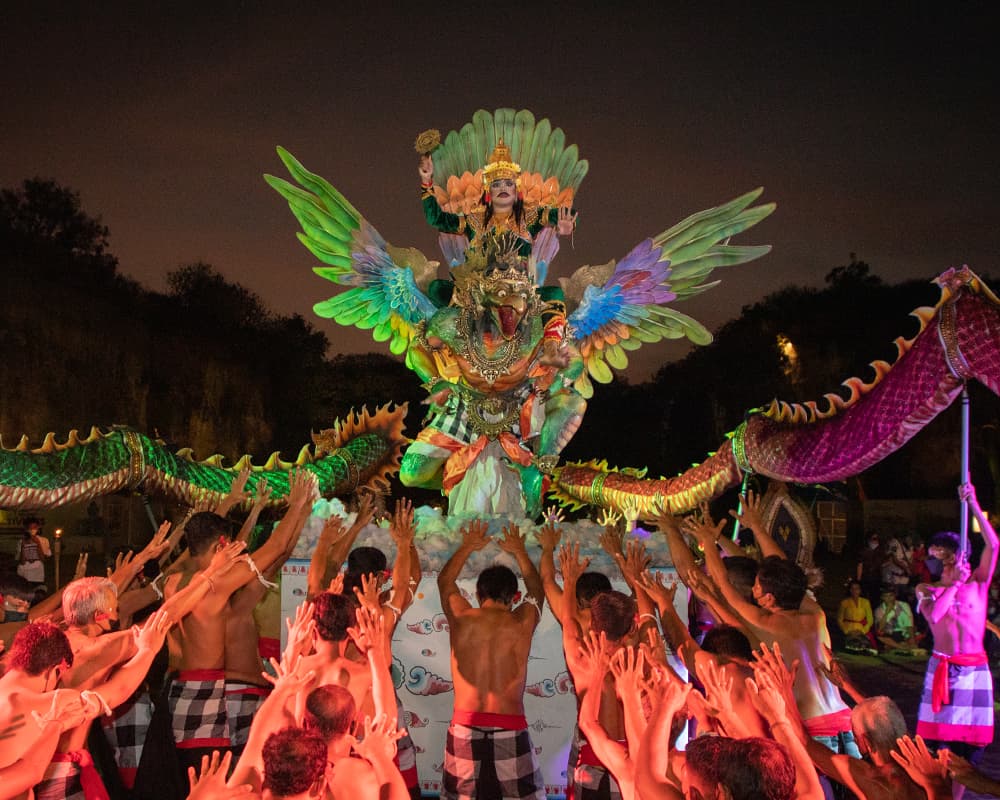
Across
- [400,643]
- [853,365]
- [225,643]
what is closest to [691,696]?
[225,643]

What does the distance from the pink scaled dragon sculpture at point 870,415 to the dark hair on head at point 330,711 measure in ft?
12.7

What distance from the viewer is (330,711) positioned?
265 centimetres

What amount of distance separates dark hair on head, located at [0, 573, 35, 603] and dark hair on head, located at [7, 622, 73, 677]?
178 centimetres

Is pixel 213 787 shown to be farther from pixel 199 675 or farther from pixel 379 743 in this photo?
pixel 199 675

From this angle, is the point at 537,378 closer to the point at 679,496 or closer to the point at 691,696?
the point at 679,496

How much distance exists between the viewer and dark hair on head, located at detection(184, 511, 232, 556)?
438 cm

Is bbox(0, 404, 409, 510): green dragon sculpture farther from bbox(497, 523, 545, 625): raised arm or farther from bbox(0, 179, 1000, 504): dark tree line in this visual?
bbox(0, 179, 1000, 504): dark tree line

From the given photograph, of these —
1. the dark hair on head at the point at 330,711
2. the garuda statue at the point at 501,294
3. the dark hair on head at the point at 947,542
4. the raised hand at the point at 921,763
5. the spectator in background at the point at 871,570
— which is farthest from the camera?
the spectator in background at the point at 871,570

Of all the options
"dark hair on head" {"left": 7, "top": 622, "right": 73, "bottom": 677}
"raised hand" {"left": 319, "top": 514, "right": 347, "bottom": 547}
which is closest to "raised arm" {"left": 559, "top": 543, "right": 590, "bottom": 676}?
"raised hand" {"left": 319, "top": 514, "right": 347, "bottom": 547}

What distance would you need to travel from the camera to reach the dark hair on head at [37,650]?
2.87 metres

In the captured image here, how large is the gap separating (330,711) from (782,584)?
6.64ft

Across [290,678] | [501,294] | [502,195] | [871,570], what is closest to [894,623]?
[871,570]

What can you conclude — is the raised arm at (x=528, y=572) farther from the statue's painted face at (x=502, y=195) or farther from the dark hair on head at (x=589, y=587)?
the statue's painted face at (x=502, y=195)

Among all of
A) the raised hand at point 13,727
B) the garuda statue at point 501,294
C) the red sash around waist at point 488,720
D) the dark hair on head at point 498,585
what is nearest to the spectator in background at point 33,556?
the garuda statue at point 501,294
